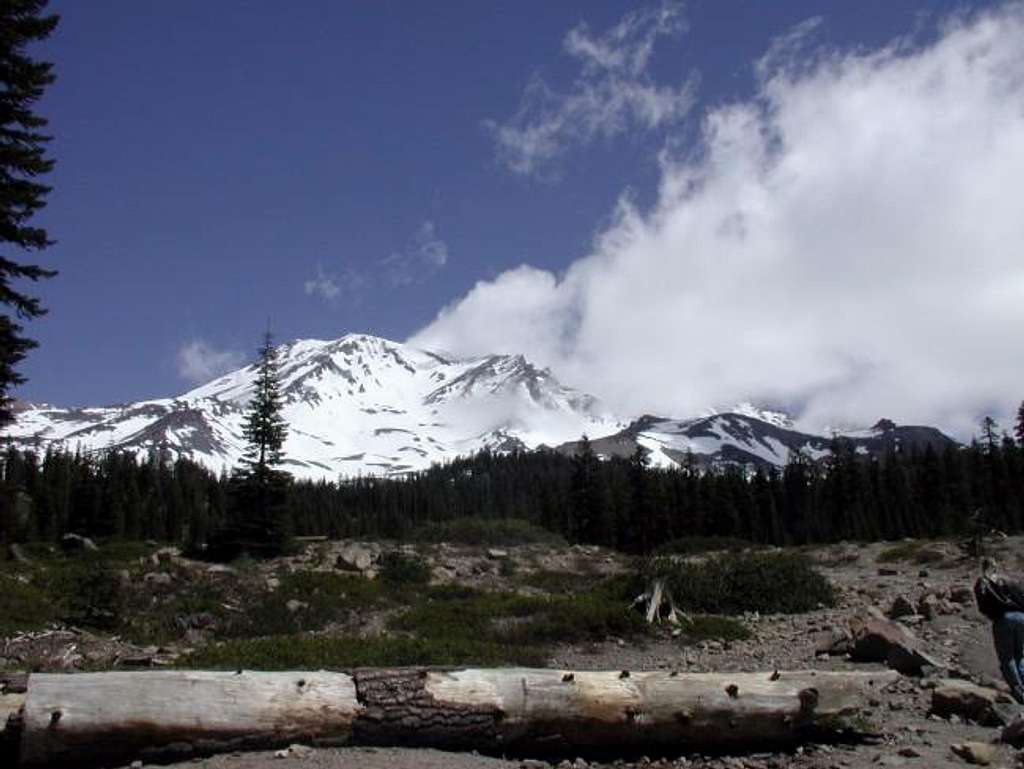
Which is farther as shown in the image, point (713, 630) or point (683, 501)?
point (683, 501)

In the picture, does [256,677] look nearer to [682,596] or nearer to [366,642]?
[366,642]

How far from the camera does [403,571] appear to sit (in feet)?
103

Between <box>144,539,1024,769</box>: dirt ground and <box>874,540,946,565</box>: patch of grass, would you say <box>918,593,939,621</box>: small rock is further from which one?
<box>874,540,946,565</box>: patch of grass

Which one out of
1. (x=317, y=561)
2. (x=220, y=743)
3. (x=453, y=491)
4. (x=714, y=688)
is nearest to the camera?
(x=220, y=743)

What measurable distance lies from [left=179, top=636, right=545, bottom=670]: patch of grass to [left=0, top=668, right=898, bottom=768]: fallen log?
4.94 meters

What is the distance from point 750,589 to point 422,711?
17064 millimetres

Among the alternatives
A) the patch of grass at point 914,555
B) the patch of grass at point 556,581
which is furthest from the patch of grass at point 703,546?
the patch of grass at point 556,581

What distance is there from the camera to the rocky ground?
7.73m

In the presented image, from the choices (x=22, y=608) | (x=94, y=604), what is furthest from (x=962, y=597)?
(x=22, y=608)

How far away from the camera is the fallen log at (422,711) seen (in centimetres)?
707

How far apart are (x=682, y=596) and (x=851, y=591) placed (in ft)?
20.6

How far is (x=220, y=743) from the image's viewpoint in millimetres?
7348

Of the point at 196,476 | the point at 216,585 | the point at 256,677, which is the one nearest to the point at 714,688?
A: the point at 256,677

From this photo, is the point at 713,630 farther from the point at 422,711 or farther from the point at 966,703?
the point at 422,711
